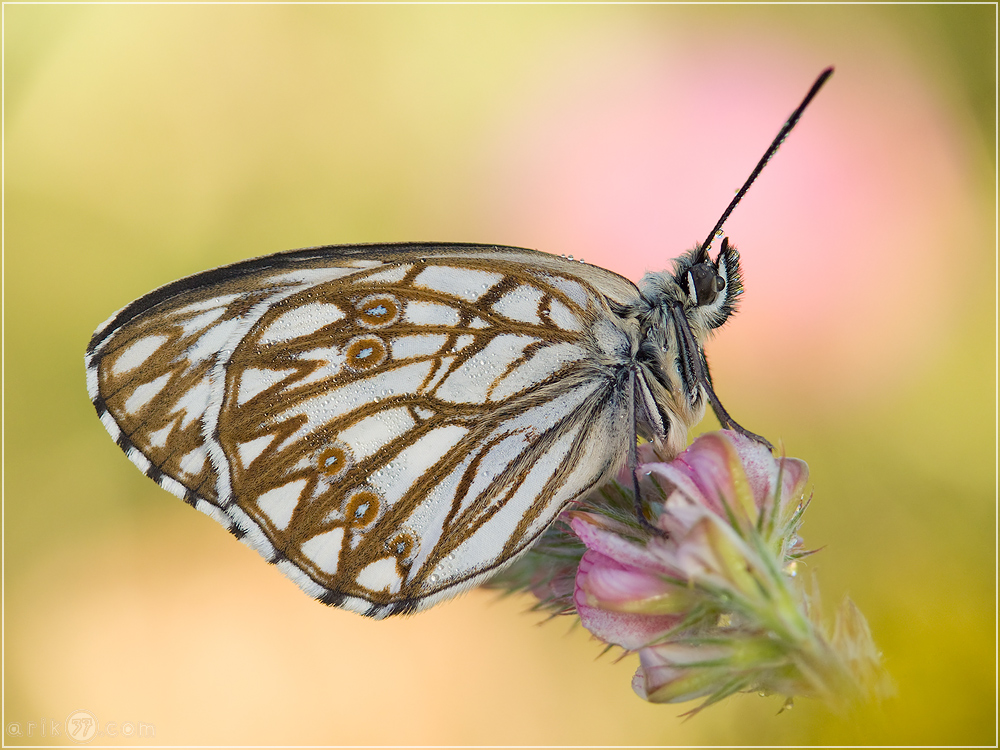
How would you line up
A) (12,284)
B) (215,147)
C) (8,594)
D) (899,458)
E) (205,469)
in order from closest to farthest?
(205,469), (899,458), (8,594), (12,284), (215,147)

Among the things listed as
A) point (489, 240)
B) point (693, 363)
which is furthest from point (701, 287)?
point (489, 240)

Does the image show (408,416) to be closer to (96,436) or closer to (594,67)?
(96,436)

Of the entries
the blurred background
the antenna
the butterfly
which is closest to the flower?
the butterfly

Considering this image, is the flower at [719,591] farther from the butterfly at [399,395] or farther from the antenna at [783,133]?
the antenna at [783,133]

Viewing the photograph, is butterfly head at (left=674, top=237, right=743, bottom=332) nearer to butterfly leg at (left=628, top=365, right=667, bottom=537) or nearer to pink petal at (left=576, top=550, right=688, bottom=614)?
butterfly leg at (left=628, top=365, right=667, bottom=537)

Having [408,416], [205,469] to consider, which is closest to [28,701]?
[205,469]

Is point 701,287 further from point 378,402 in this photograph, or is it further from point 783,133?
point 378,402
